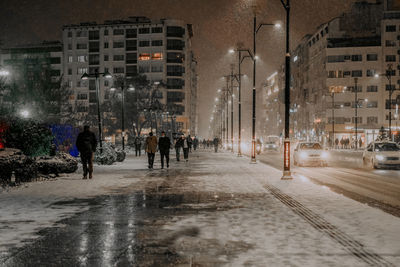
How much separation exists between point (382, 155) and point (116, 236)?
836 inches

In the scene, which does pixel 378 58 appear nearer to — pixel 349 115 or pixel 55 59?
pixel 349 115

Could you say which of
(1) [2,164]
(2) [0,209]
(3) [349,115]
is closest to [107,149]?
(1) [2,164]

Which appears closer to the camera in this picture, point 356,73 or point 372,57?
point 372,57

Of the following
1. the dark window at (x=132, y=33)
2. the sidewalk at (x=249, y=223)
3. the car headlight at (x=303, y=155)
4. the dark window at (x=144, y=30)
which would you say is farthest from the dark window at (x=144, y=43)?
the sidewalk at (x=249, y=223)

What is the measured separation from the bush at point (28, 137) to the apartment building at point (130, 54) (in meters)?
107

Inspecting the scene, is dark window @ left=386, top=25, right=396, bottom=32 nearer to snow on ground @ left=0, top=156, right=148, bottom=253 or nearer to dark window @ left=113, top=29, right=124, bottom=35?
dark window @ left=113, top=29, right=124, bottom=35

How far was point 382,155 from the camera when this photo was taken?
25.5 metres

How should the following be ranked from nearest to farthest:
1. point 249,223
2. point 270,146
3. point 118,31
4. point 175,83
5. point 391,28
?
1. point 249,223
2. point 270,146
3. point 391,28
4. point 118,31
5. point 175,83

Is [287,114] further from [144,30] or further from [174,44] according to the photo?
[144,30]

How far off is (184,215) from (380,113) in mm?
97433

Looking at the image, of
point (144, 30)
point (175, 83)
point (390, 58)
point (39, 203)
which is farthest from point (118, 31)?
point (39, 203)

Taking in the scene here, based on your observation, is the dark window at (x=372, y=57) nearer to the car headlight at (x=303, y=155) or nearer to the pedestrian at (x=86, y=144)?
the car headlight at (x=303, y=155)

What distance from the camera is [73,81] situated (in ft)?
433

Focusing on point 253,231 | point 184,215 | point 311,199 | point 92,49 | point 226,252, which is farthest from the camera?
point 92,49
